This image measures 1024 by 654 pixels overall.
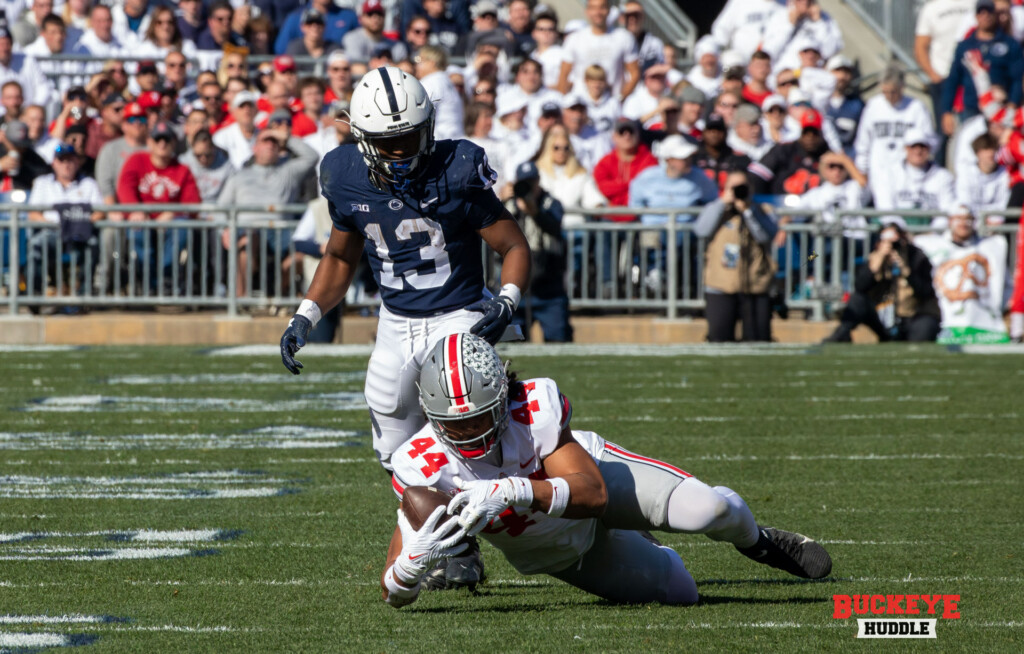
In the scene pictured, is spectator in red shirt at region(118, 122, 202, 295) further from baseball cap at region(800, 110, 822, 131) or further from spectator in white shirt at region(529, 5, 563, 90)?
baseball cap at region(800, 110, 822, 131)

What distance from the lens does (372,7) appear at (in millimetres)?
16281

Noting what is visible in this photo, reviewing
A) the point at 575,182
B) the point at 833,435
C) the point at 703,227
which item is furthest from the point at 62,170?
the point at 833,435

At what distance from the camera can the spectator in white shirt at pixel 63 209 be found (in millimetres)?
13523

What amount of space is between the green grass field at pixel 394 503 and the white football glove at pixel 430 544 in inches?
9.5

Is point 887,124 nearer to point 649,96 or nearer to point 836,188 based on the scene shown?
point 836,188

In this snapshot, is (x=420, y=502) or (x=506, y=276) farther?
(x=506, y=276)

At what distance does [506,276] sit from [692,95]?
9941 mm

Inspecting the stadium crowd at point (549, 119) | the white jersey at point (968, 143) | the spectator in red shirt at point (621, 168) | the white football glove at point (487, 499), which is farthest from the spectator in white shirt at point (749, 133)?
the white football glove at point (487, 499)

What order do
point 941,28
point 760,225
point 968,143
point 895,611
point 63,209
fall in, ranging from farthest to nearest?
point 941,28 → point 968,143 → point 63,209 → point 760,225 → point 895,611

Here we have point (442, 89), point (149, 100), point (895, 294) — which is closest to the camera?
point (442, 89)

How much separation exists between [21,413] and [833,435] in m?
4.97

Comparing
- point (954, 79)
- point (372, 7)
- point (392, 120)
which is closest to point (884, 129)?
point (954, 79)

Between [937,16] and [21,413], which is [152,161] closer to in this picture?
[21,413]

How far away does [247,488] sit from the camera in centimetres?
716
